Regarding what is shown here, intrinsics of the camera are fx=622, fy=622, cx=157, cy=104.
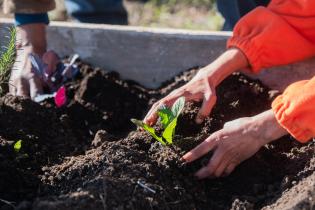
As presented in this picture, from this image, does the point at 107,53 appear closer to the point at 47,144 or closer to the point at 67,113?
the point at 67,113

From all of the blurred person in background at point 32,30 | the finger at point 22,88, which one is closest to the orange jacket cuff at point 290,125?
the blurred person in background at point 32,30

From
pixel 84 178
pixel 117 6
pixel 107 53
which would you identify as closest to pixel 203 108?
pixel 84 178

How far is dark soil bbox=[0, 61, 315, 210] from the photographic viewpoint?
71.9 inches

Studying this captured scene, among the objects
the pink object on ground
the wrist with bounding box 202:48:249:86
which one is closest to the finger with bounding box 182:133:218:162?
the wrist with bounding box 202:48:249:86

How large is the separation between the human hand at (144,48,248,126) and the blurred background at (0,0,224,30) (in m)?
1.83

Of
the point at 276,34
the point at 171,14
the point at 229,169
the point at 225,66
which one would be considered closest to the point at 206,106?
the point at 225,66

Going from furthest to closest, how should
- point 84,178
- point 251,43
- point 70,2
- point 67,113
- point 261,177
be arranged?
point 70,2 < point 67,113 < point 251,43 < point 261,177 < point 84,178

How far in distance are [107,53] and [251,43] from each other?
854mm

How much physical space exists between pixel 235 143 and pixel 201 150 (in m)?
0.12

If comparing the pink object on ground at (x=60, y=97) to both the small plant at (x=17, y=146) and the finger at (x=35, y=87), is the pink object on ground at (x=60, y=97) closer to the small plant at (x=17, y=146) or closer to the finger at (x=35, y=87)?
the finger at (x=35, y=87)

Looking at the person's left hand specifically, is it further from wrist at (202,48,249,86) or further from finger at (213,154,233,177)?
wrist at (202,48,249,86)

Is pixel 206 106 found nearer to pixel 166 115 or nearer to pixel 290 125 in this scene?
pixel 166 115

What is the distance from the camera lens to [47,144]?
2.33m

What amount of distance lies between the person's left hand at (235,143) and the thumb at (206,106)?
0.26 meters
